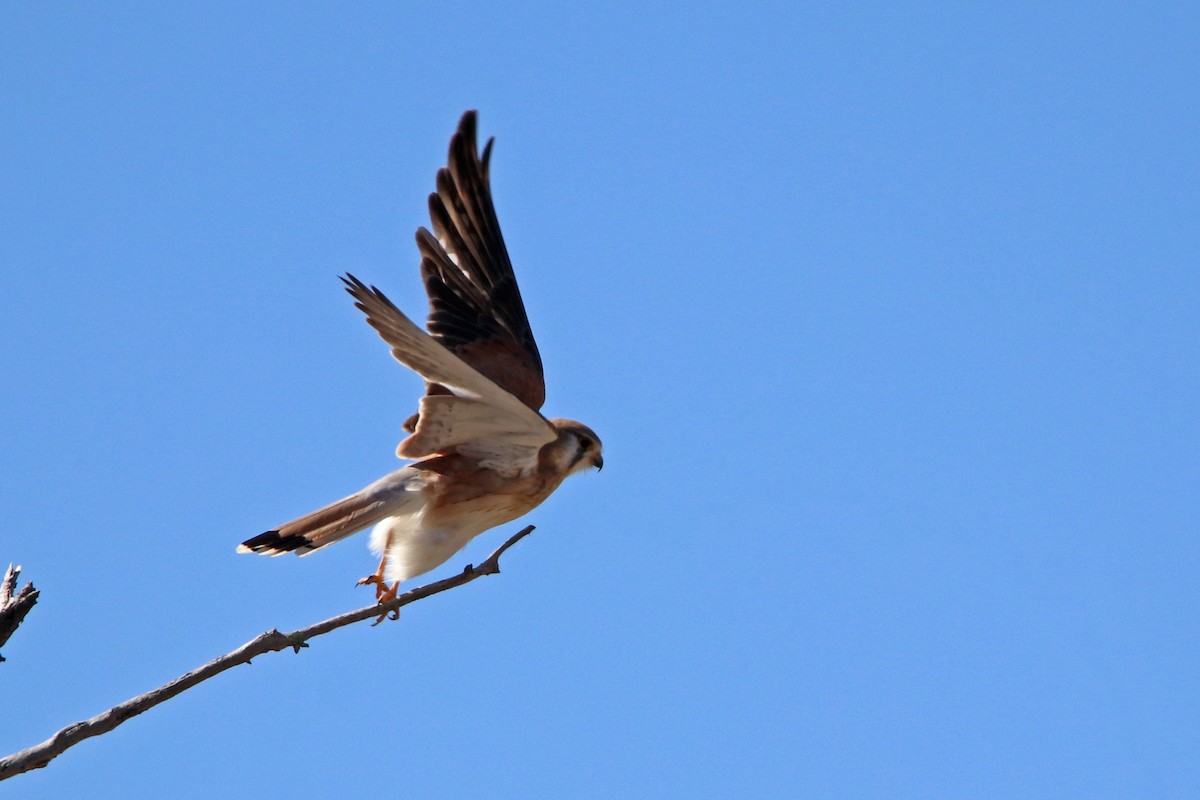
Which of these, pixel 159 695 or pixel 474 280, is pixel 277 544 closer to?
pixel 159 695

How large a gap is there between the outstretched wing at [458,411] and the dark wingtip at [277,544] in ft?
2.03

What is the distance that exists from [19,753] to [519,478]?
8.37 feet

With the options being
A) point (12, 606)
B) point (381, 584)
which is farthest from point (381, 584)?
point (12, 606)

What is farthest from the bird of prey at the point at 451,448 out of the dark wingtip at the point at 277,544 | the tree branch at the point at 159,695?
the tree branch at the point at 159,695

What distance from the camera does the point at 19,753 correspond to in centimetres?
327

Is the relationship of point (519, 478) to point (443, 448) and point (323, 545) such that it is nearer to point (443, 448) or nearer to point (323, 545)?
point (443, 448)

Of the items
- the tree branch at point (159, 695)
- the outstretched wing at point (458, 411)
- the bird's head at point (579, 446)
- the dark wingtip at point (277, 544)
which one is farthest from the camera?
the bird's head at point (579, 446)

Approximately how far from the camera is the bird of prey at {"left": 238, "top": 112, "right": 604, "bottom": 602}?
5.03 metres

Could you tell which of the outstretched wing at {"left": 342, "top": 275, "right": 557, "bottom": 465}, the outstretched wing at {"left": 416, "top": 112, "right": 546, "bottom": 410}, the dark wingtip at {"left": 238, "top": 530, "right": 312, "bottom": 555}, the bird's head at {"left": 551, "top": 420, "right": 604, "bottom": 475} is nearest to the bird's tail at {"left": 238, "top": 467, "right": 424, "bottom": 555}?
the dark wingtip at {"left": 238, "top": 530, "right": 312, "bottom": 555}

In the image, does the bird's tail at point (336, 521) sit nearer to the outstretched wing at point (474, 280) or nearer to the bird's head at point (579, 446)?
the bird's head at point (579, 446)

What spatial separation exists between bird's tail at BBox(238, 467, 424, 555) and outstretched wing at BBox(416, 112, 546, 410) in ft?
3.41

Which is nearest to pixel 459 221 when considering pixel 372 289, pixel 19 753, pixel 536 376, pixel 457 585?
pixel 536 376

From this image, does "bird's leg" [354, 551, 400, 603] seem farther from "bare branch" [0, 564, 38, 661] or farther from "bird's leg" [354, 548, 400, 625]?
"bare branch" [0, 564, 38, 661]

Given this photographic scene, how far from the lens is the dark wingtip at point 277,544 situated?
5020mm
